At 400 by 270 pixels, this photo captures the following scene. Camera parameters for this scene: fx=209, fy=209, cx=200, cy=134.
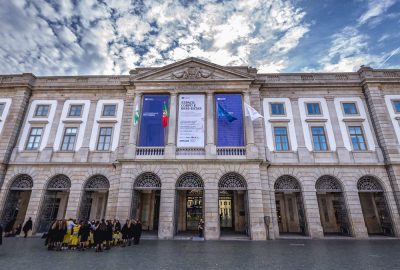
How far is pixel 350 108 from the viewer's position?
20000mm

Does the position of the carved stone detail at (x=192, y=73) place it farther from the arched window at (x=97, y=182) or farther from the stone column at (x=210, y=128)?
the arched window at (x=97, y=182)

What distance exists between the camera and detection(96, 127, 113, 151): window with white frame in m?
19.4

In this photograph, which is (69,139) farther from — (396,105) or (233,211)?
(396,105)

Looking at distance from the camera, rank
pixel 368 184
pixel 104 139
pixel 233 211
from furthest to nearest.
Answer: pixel 233 211 → pixel 104 139 → pixel 368 184

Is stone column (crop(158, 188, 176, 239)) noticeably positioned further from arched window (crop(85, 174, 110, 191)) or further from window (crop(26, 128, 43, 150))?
window (crop(26, 128, 43, 150))

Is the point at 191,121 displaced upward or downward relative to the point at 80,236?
upward

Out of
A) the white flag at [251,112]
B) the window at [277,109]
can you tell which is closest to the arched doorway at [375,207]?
the window at [277,109]

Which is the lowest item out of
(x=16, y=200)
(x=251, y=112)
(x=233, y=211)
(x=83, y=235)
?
(x=83, y=235)

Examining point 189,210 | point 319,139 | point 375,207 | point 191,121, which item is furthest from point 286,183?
point 191,121

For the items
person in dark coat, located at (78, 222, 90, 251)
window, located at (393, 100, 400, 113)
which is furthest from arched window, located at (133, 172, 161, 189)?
window, located at (393, 100, 400, 113)

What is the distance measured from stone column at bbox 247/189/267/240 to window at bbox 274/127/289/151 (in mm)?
4838

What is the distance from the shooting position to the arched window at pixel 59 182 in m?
18.6

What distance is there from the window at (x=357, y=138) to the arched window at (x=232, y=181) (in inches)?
420

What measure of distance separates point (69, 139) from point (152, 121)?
8.26m
